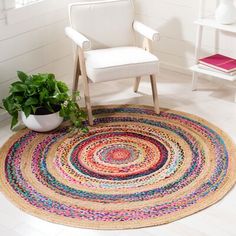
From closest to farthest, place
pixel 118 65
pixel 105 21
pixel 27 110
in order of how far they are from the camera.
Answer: pixel 27 110 → pixel 118 65 → pixel 105 21

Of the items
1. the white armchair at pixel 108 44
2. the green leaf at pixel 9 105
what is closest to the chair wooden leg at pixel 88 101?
the white armchair at pixel 108 44

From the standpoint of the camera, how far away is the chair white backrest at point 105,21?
351 centimetres

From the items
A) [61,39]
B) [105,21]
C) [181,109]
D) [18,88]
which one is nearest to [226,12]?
[181,109]

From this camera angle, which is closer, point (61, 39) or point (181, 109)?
point (181, 109)

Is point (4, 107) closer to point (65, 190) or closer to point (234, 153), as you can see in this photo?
point (65, 190)

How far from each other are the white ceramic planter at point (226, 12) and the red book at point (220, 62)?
0.27 meters

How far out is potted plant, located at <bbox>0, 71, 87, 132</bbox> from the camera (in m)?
3.16

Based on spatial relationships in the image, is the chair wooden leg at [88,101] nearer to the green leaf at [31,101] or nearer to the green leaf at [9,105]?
the green leaf at [31,101]

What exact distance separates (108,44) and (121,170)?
3.63 ft

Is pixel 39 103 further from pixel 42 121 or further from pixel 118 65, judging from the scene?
pixel 118 65

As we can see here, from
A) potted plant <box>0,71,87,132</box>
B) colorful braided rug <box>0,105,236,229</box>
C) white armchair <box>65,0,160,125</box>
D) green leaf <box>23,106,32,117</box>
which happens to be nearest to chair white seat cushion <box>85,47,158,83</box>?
white armchair <box>65,0,160,125</box>

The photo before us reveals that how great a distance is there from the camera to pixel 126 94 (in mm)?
3854

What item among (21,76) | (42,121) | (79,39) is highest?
(79,39)

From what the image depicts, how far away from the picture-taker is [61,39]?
3.89 meters
